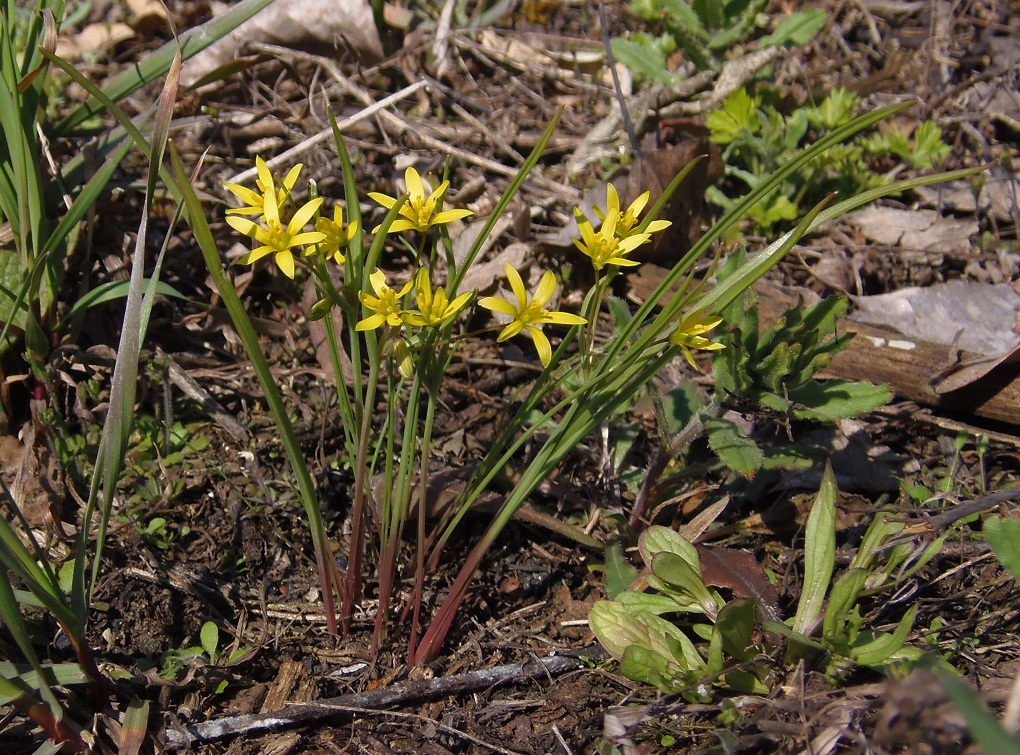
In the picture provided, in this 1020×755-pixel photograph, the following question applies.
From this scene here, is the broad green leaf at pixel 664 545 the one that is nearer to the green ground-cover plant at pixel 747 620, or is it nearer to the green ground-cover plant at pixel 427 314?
the green ground-cover plant at pixel 747 620

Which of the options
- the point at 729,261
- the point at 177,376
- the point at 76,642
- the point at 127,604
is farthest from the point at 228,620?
the point at 729,261

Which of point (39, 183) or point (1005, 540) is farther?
point (39, 183)

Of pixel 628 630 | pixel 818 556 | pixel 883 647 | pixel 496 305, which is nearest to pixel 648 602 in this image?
pixel 628 630

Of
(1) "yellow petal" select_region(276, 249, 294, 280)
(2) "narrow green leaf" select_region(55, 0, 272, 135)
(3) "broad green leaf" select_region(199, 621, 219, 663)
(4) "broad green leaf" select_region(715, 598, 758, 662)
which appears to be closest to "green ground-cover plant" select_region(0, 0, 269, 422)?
(2) "narrow green leaf" select_region(55, 0, 272, 135)

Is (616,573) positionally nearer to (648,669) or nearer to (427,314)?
(648,669)

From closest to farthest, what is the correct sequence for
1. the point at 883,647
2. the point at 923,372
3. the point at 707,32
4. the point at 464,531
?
1. the point at 883,647
2. the point at 464,531
3. the point at 923,372
4. the point at 707,32

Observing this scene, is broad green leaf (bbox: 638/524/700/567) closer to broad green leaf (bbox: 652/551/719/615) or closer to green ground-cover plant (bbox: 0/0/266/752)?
broad green leaf (bbox: 652/551/719/615)
